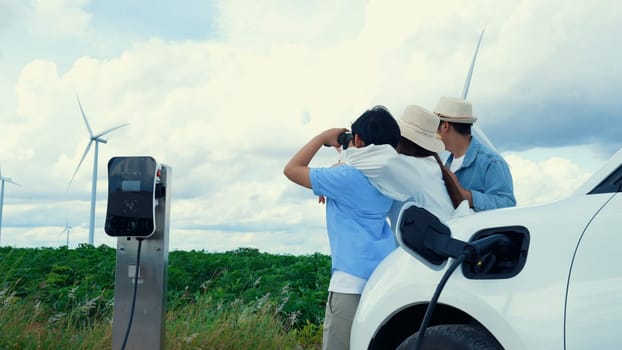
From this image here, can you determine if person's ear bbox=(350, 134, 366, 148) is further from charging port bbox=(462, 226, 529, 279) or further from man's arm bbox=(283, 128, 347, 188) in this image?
charging port bbox=(462, 226, 529, 279)

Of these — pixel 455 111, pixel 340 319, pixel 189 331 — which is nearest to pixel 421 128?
pixel 455 111

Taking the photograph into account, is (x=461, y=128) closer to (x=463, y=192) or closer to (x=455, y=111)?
(x=455, y=111)

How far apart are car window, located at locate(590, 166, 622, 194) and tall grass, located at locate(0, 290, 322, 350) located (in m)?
3.92

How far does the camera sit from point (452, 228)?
2514 mm

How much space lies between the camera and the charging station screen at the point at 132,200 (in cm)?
466

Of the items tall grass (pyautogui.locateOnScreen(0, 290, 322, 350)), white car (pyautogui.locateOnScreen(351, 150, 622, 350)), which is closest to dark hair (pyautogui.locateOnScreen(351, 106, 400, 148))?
white car (pyautogui.locateOnScreen(351, 150, 622, 350))

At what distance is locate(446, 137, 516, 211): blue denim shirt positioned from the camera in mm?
3803

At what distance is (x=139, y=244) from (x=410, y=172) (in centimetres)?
235

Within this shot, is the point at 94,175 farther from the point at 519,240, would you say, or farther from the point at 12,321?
the point at 519,240

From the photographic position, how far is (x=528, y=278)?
216 centimetres

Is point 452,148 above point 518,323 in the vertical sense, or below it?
above

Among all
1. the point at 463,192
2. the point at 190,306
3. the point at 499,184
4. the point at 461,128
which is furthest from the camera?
the point at 190,306

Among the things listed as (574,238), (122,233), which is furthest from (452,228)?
(122,233)

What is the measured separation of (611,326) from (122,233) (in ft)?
11.1
